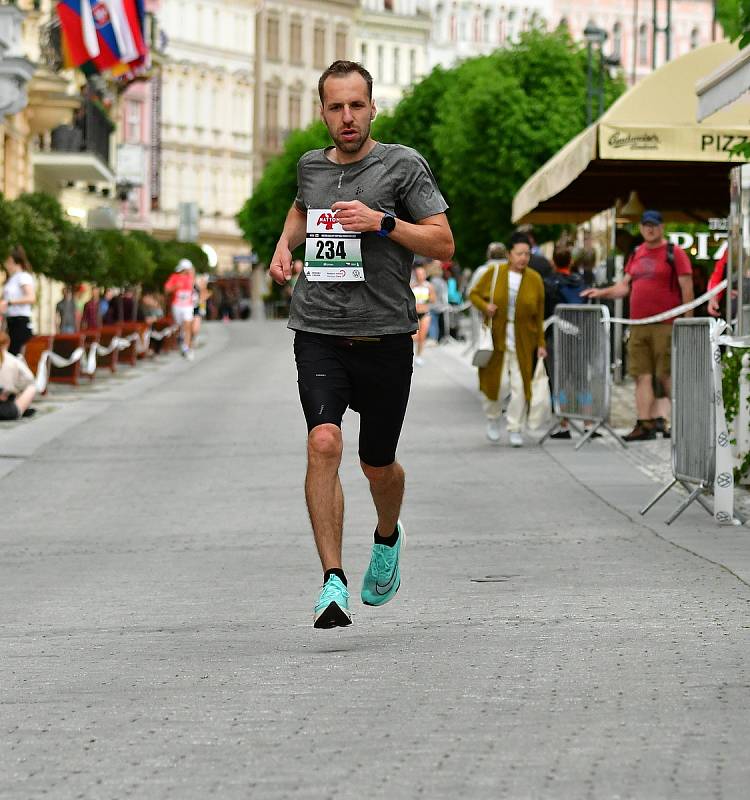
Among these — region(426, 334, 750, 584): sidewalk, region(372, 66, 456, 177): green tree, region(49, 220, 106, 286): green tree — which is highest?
region(372, 66, 456, 177): green tree

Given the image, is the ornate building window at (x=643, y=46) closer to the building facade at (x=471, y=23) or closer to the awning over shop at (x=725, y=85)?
the building facade at (x=471, y=23)

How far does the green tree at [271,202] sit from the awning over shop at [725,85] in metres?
94.7

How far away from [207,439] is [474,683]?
45.9 feet


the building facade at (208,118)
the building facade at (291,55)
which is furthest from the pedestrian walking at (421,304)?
the building facade at (291,55)

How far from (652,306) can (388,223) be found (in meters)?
11.5

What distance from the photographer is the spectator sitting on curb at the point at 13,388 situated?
73.8 feet

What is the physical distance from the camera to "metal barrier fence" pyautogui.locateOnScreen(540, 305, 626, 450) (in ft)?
60.9

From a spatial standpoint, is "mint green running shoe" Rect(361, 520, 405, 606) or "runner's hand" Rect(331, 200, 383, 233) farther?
"mint green running shoe" Rect(361, 520, 405, 606)

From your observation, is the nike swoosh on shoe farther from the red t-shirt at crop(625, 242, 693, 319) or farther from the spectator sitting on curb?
the spectator sitting on curb

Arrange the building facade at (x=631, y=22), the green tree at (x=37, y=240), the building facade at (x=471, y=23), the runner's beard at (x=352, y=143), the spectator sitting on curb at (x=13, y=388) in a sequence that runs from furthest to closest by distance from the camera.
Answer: the building facade at (x=471, y=23)
the building facade at (x=631, y=22)
the green tree at (x=37, y=240)
the spectator sitting on curb at (x=13, y=388)
the runner's beard at (x=352, y=143)

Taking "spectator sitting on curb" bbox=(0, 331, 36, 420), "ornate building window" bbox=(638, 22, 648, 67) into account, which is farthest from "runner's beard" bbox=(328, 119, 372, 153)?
"ornate building window" bbox=(638, 22, 648, 67)

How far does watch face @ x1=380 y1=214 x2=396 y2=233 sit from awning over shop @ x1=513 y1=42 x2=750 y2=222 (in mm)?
10807

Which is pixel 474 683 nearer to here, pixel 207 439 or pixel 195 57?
pixel 207 439

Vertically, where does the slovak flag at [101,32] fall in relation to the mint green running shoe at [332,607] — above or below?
above
